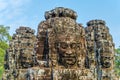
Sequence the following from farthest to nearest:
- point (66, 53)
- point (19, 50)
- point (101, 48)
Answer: point (101, 48) < point (19, 50) < point (66, 53)

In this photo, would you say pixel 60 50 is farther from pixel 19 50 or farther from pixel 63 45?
A: pixel 19 50

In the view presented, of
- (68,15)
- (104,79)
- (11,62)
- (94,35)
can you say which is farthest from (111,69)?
(68,15)

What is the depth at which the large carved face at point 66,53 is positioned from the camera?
10.3 meters

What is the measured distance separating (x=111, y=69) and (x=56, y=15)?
12.4 metres

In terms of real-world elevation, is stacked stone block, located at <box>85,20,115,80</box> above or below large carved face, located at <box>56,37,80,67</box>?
above

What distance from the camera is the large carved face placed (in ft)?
33.9

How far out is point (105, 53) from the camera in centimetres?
2273

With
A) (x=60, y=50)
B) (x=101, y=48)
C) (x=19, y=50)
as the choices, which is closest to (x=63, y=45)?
(x=60, y=50)

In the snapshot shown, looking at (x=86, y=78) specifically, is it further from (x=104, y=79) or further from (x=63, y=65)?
(x=104, y=79)

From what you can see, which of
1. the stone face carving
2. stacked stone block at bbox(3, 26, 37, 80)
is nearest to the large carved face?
the stone face carving

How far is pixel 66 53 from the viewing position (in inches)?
408

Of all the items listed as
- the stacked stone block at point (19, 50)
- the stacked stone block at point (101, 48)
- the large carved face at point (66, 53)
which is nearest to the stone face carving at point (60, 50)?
the large carved face at point (66, 53)

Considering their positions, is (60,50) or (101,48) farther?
(101,48)

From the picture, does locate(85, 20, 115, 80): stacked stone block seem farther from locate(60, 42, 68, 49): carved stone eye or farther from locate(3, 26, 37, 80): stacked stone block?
locate(60, 42, 68, 49): carved stone eye
